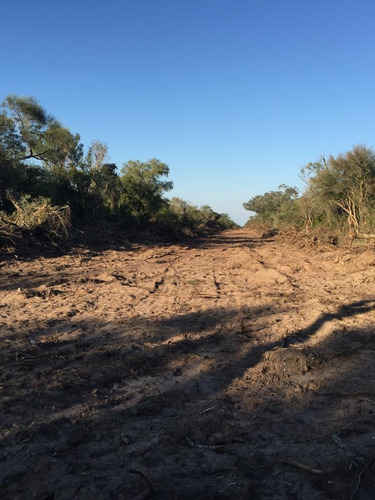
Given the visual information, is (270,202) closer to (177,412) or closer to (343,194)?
(343,194)

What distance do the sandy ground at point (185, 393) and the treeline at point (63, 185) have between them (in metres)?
5.74

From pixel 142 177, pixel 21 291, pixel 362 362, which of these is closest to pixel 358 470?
pixel 362 362

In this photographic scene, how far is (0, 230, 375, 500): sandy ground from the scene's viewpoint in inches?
98.2

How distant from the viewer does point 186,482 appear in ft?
8.03

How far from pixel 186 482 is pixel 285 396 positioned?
1559mm

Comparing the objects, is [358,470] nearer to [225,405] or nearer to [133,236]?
[225,405]

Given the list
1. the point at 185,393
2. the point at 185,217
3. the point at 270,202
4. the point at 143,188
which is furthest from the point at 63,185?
the point at 270,202

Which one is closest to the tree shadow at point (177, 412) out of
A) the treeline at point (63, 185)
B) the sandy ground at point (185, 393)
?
the sandy ground at point (185, 393)

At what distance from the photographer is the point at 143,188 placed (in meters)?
21.6

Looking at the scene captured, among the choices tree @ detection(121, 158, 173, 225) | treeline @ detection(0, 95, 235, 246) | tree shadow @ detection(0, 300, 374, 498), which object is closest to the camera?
tree shadow @ detection(0, 300, 374, 498)

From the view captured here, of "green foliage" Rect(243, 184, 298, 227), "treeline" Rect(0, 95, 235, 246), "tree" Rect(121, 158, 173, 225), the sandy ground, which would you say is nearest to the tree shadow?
the sandy ground

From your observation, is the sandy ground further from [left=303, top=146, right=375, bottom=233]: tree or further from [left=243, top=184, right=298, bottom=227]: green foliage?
[left=243, top=184, right=298, bottom=227]: green foliage

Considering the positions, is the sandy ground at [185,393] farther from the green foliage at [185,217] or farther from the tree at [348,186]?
the green foliage at [185,217]

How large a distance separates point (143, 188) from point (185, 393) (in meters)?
18.7
